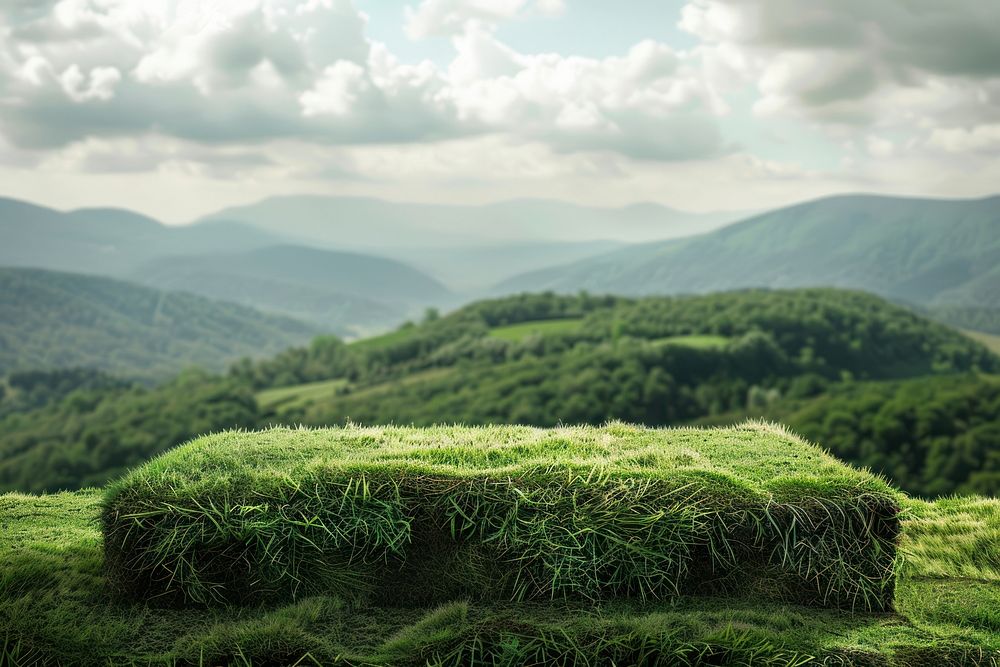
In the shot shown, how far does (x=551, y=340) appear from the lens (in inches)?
4897

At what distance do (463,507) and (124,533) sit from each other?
213 centimetres

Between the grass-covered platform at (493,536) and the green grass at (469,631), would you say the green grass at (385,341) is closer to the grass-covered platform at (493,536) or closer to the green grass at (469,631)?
the grass-covered platform at (493,536)

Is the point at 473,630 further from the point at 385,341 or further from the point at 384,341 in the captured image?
the point at 384,341

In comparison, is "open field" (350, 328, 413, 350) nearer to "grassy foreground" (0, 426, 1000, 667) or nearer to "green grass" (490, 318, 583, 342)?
"green grass" (490, 318, 583, 342)

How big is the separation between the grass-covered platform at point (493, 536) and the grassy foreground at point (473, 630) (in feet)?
0.40

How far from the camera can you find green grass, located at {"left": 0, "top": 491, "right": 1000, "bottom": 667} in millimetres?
4137

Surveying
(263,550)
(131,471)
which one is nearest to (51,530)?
(131,471)

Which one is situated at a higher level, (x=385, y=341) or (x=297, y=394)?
(x=385, y=341)

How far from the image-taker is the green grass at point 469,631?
13.6 ft

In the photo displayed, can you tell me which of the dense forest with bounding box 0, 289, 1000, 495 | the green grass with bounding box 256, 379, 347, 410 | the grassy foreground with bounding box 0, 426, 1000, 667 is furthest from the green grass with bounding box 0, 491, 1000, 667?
the green grass with bounding box 256, 379, 347, 410

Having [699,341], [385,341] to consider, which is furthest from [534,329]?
[385,341]

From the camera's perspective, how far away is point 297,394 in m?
122

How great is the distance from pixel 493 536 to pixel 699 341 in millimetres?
116381

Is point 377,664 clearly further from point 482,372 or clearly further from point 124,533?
point 482,372
